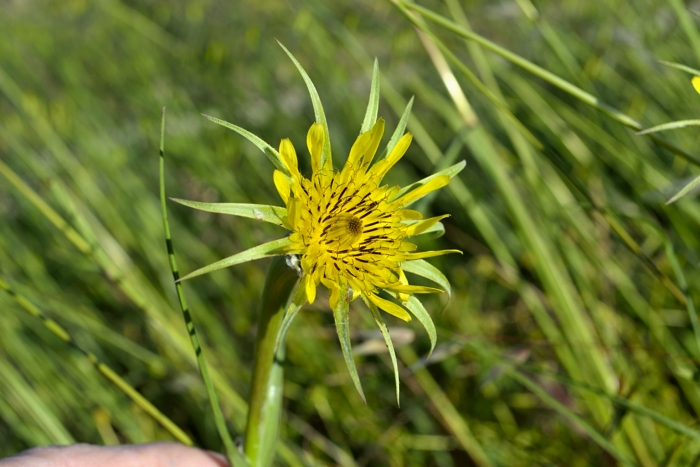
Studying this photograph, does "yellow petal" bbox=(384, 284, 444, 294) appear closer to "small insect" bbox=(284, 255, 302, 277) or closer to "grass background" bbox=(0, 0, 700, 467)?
"small insect" bbox=(284, 255, 302, 277)

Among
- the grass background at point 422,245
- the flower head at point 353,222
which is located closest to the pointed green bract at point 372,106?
the flower head at point 353,222

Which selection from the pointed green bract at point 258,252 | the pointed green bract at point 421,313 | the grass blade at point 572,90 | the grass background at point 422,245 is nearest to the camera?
the pointed green bract at point 258,252

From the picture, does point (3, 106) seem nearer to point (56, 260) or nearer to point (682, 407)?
point (56, 260)

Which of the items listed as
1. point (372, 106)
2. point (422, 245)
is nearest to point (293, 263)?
point (372, 106)

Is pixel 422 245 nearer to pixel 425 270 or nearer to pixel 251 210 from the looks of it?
pixel 425 270

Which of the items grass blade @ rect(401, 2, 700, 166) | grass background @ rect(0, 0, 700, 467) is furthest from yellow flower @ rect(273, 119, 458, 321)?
grass background @ rect(0, 0, 700, 467)

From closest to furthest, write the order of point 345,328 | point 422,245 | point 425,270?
point 345,328 < point 425,270 < point 422,245

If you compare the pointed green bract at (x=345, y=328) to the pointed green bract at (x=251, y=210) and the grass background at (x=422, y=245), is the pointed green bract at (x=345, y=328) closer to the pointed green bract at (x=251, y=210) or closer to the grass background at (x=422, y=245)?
the pointed green bract at (x=251, y=210)
